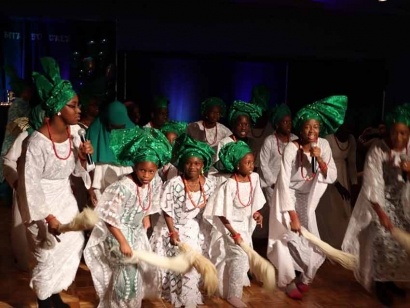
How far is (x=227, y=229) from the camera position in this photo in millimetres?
4219

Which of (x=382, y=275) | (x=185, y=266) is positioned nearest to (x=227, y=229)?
(x=185, y=266)

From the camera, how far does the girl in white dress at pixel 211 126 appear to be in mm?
5914

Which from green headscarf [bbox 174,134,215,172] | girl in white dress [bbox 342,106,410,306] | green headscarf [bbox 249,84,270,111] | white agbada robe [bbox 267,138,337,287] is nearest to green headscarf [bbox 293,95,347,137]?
white agbada robe [bbox 267,138,337,287]

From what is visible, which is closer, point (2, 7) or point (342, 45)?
point (2, 7)

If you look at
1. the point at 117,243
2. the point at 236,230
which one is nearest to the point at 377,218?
the point at 236,230

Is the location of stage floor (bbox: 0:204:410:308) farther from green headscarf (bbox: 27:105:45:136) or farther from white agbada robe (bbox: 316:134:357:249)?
green headscarf (bbox: 27:105:45:136)

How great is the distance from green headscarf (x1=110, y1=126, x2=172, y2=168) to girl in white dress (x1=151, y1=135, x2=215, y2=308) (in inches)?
13.3

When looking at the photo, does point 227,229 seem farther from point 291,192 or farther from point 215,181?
point 291,192

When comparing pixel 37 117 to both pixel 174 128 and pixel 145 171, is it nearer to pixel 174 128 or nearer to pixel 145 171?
pixel 145 171

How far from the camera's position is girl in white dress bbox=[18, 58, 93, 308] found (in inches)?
134

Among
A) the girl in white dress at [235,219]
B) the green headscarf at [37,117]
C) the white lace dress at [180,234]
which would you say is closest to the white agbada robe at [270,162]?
the girl in white dress at [235,219]

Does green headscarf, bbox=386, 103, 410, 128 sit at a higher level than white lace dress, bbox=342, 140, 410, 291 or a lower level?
higher

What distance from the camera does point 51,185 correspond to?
3.58m

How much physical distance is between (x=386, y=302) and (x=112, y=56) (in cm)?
617
